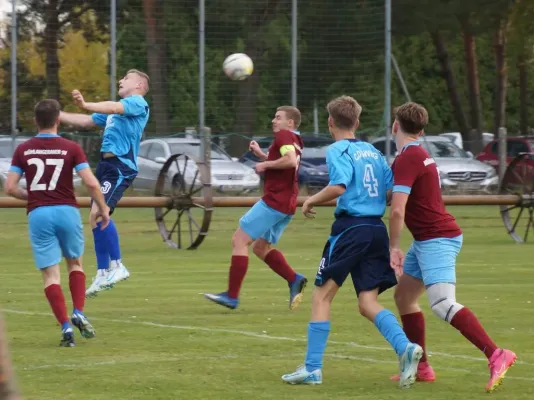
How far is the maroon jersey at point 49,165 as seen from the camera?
9.38 meters

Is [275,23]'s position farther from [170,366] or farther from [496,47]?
[170,366]

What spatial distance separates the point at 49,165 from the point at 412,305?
2.91 metres

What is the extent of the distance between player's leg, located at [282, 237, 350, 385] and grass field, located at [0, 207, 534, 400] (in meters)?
0.11

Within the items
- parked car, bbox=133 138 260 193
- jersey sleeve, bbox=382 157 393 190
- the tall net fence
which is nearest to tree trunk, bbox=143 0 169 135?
the tall net fence

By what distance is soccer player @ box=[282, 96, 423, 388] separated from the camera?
7809 millimetres

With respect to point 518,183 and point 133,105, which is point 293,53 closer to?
point 518,183

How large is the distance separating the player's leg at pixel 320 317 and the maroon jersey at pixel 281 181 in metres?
3.85

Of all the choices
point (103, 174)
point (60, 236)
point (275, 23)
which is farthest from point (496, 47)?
point (60, 236)

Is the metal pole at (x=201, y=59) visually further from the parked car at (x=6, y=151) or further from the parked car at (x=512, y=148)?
the parked car at (x=512, y=148)

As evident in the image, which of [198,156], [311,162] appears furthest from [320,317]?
[311,162]

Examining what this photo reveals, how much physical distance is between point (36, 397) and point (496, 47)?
42720mm

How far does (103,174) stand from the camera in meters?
13.1

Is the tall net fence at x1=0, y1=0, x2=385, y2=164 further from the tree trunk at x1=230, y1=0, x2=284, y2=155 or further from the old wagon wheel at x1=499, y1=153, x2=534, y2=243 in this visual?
the old wagon wheel at x1=499, y1=153, x2=534, y2=243

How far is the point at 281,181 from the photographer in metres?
11.9
